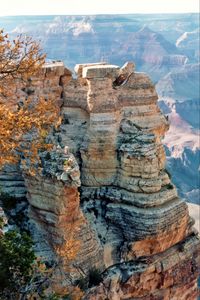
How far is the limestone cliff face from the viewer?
2258 cm

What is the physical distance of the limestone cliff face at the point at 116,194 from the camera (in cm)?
2258

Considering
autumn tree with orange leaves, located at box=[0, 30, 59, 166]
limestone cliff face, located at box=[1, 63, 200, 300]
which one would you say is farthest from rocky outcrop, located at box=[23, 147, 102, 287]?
autumn tree with orange leaves, located at box=[0, 30, 59, 166]

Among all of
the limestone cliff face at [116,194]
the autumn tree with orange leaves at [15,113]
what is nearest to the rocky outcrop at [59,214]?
the limestone cliff face at [116,194]

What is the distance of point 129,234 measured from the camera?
24.1 m

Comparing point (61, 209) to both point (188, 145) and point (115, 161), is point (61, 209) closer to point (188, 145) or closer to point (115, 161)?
Answer: point (115, 161)

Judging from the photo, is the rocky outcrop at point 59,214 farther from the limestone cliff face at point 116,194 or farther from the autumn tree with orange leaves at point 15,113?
the autumn tree with orange leaves at point 15,113

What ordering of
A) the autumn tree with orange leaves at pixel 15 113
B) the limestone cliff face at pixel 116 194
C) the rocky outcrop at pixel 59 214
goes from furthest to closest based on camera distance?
the limestone cliff face at pixel 116 194
the rocky outcrop at pixel 59 214
the autumn tree with orange leaves at pixel 15 113

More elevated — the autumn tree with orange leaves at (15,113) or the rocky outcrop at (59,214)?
the autumn tree with orange leaves at (15,113)

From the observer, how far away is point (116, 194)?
2491 cm

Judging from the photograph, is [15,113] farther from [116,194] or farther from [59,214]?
[116,194]

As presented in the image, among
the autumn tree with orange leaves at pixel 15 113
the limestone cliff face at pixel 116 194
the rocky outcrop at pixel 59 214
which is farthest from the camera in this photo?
the limestone cliff face at pixel 116 194

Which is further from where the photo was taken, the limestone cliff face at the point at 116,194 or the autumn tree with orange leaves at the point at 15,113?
the limestone cliff face at the point at 116,194

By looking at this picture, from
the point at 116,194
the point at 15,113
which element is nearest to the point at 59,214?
the point at 116,194

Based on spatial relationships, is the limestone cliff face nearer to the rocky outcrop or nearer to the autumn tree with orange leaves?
the rocky outcrop
